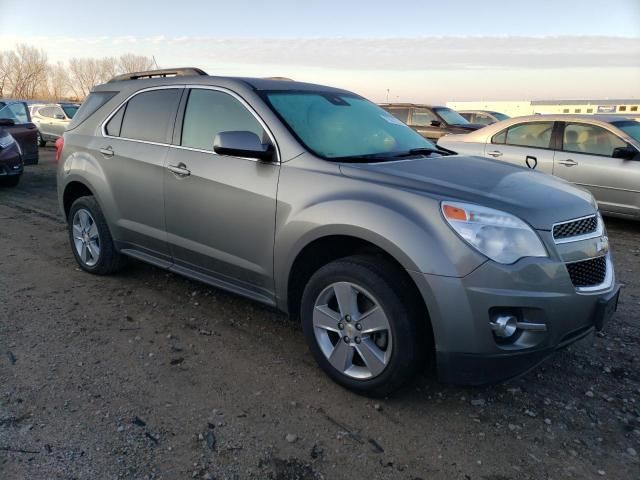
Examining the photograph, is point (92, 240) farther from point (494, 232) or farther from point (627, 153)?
point (627, 153)

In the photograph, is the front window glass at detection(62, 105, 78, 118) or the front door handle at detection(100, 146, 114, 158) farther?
the front window glass at detection(62, 105, 78, 118)

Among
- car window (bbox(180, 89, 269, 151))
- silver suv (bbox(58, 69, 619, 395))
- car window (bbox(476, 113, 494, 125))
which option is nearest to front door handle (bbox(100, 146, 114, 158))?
silver suv (bbox(58, 69, 619, 395))

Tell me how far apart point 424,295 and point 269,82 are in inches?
80.8

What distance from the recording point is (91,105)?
15.4 ft

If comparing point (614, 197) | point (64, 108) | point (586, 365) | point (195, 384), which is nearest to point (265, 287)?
point (195, 384)

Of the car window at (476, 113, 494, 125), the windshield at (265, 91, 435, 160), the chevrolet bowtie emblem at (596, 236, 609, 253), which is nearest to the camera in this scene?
the chevrolet bowtie emblem at (596, 236, 609, 253)

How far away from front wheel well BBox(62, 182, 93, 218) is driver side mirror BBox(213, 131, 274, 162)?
2.08m

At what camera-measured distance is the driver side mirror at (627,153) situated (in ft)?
21.3

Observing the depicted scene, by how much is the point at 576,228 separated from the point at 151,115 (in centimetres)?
313

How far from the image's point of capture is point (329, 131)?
3455 mm

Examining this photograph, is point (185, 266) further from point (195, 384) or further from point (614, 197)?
point (614, 197)

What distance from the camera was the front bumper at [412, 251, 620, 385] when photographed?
243 cm

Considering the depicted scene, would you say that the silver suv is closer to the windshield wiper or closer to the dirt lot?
the windshield wiper

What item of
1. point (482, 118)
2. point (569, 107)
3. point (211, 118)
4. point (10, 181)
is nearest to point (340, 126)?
point (211, 118)
